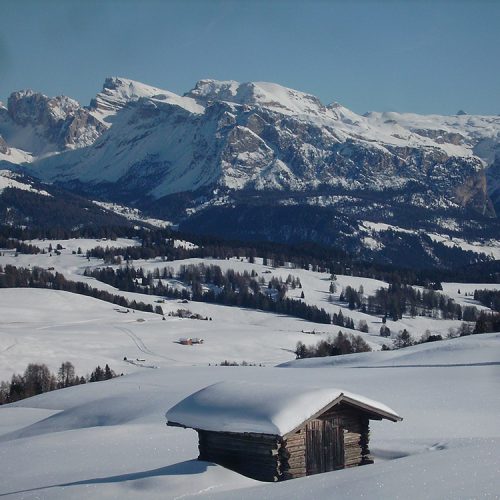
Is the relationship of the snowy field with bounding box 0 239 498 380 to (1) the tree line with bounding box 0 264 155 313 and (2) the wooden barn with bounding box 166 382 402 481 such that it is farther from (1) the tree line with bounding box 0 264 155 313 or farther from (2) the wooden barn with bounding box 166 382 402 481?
(2) the wooden barn with bounding box 166 382 402 481

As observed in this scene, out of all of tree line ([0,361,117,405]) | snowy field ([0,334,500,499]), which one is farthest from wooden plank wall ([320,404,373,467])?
tree line ([0,361,117,405])

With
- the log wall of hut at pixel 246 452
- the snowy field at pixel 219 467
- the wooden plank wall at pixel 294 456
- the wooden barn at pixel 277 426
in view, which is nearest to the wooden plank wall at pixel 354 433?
the wooden barn at pixel 277 426

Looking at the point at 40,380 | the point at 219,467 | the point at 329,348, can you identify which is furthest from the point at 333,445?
the point at 329,348

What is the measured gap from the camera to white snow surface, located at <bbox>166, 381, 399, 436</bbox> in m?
24.4

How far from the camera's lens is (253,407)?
2494 cm

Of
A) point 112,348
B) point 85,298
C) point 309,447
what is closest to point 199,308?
point 85,298

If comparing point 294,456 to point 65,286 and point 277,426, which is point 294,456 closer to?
point 277,426

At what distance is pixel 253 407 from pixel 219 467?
214 cm

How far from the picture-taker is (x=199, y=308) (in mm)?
185250

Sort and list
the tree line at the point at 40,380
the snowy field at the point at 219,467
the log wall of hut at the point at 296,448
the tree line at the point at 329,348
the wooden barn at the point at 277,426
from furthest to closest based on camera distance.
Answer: the tree line at the point at 329,348
the tree line at the point at 40,380
the log wall of hut at the point at 296,448
the wooden barn at the point at 277,426
the snowy field at the point at 219,467

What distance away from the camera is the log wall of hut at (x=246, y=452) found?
984 inches

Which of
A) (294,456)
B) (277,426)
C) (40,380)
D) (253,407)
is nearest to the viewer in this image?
(277,426)

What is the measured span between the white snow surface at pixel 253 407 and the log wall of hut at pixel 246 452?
42 centimetres

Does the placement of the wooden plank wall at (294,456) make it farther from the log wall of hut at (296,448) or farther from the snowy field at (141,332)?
the snowy field at (141,332)
